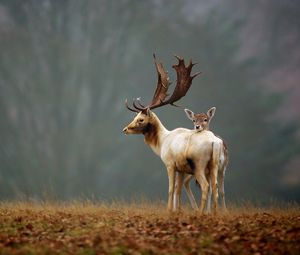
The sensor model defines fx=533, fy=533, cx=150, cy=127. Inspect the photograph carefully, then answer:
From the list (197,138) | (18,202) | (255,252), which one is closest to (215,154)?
(197,138)

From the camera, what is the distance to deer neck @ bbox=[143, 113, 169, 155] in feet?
48.0

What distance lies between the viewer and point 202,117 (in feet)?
45.7

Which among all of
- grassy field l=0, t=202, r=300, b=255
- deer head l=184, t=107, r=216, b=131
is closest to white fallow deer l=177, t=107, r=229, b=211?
deer head l=184, t=107, r=216, b=131

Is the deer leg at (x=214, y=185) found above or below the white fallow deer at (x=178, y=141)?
below

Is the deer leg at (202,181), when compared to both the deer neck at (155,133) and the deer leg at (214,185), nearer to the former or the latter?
the deer leg at (214,185)

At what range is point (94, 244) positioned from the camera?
9180 millimetres

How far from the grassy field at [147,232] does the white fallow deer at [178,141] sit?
1.03 m

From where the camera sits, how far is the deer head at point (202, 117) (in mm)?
13867

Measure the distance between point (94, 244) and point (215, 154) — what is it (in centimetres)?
472

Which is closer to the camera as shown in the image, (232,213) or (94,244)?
(94,244)

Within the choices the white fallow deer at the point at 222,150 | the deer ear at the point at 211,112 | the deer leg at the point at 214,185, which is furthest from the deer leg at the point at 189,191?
the deer ear at the point at 211,112

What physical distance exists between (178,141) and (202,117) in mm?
928

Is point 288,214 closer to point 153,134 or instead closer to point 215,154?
point 215,154

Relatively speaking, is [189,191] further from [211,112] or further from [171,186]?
[211,112]
